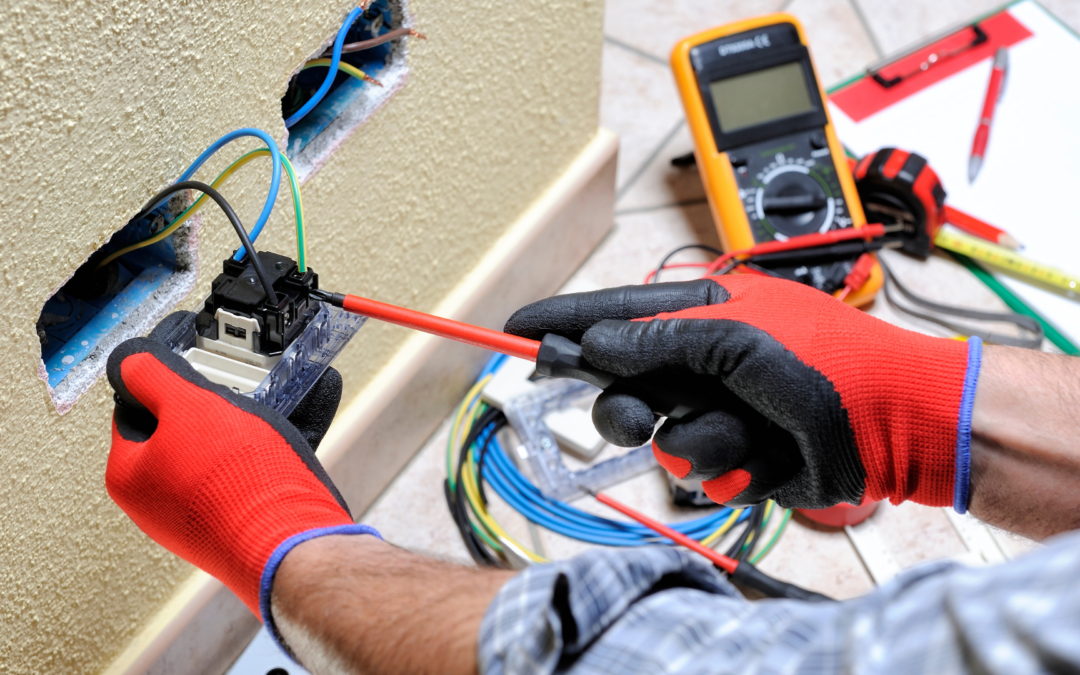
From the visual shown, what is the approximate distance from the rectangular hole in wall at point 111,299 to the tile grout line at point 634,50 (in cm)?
101

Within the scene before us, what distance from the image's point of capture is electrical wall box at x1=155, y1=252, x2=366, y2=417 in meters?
0.56

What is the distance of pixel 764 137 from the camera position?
1174 mm

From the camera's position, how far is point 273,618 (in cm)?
54

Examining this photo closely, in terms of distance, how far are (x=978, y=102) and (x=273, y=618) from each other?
4.24 feet

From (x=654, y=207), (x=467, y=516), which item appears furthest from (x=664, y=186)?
(x=467, y=516)

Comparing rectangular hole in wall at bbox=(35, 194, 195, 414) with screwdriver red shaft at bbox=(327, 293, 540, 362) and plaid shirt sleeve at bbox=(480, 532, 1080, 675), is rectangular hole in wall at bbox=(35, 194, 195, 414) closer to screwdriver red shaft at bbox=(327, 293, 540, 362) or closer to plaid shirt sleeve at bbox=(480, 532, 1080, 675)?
screwdriver red shaft at bbox=(327, 293, 540, 362)

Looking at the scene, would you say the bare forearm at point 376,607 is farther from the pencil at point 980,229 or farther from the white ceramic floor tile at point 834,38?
the white ceramic floor tile at point 834,38

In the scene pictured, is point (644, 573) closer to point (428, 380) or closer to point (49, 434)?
point (49, 434)

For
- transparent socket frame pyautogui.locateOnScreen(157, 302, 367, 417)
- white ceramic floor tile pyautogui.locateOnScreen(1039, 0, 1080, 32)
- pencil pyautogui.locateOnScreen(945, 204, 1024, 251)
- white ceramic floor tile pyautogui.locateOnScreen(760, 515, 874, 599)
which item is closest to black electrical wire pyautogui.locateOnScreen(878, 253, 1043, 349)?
pencil pyautogui.locateOnScreen(945, 204, 1024, 251)

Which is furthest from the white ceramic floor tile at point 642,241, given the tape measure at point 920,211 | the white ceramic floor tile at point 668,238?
the tape measure at point 920,211

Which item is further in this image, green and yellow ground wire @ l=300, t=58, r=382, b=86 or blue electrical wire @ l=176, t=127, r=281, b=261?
green and yellow ground wire @ l=300, t=58, r=382, b=86

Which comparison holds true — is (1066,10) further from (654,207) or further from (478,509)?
(478,509)

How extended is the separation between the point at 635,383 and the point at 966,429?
0.79 ft

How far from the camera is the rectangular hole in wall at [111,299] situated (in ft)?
2.08
